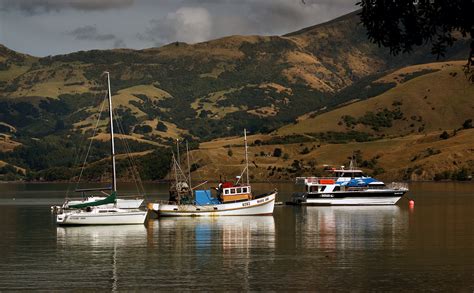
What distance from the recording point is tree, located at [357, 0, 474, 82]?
105 feet

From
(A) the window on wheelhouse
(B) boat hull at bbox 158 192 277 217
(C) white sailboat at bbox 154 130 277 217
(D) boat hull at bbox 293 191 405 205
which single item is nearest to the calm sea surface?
(B) boat hull at bbox 158 192 277 217

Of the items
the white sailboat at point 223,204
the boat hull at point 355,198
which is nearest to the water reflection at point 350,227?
the boat hull at point 355,198

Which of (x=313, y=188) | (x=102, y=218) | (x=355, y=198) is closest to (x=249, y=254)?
(x=102, y=218)

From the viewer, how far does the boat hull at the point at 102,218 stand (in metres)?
98.8

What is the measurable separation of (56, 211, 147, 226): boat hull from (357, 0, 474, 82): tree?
225ft

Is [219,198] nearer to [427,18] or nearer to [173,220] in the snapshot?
[173,220]

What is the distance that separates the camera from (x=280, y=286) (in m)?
53.1

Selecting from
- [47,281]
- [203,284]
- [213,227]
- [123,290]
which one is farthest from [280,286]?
[213,227]

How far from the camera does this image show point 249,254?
232 ft

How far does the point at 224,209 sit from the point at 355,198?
34279mm

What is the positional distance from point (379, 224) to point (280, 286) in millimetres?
50904

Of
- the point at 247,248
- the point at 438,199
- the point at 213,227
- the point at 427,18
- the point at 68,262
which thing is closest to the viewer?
the point at 427,18

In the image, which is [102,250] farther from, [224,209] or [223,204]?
[224,209]

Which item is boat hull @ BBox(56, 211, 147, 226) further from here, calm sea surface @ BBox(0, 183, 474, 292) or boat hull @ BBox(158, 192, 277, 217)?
boat hull @ BBox(158, 192, 277, 217)
